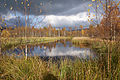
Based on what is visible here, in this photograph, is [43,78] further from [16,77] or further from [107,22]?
[107,22]

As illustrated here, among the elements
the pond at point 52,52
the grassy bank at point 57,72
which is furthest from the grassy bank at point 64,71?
the pond at point 52,52

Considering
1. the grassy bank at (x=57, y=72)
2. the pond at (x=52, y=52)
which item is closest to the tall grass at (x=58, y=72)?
the grassy bank at (x=57, y=72)

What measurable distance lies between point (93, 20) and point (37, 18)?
8.16ft

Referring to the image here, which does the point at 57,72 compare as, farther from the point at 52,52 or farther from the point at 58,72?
the point at 52,52

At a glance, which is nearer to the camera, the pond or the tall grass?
the tall grass

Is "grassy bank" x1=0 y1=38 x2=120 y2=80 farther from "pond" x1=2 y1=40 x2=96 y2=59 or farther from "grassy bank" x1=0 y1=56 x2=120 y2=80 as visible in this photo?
"pond" x1=2 y1=40 x2=96 y2=59

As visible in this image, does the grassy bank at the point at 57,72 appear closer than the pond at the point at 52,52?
Yes

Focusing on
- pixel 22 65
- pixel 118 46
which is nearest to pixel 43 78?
pixel 22 65

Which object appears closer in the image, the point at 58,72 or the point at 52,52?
the point at 58,72

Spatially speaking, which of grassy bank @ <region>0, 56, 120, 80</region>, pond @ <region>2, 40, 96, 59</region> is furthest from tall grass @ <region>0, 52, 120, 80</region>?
pond @ <region>2, 40, 96, 59</region>

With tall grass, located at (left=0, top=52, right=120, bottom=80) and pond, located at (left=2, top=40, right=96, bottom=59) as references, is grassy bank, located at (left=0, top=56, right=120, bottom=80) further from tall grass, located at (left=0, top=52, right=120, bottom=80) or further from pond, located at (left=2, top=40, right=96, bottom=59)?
pond, located at (left=2, top=40, right=96, bottom=59)

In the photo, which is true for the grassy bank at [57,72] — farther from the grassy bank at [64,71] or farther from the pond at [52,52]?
the pond at [52,52]

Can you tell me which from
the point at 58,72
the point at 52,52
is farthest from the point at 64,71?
the point at 52,52

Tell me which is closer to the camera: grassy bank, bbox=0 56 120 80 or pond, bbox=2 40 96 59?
grassy bank, bbox=0 56 120 80
